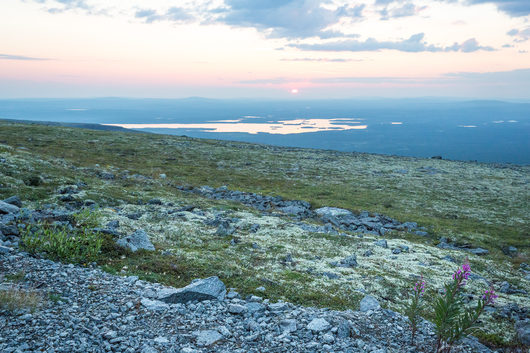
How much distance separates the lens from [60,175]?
94.4 ft

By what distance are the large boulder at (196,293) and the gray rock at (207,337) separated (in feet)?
5.82

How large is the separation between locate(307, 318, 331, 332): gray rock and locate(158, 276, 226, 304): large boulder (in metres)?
3.17

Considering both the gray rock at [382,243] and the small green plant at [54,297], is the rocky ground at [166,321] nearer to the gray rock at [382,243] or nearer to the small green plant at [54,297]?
the small green plant at [54,297]

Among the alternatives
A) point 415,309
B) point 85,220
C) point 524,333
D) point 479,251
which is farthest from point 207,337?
point 479,251

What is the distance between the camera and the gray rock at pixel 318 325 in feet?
32.3

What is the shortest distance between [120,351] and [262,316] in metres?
4.17

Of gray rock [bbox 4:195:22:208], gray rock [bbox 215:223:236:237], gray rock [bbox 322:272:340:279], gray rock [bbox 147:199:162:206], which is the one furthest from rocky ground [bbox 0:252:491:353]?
gray rock [bbox 147:199:162:206]

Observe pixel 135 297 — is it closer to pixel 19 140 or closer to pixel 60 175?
pixel 60 175

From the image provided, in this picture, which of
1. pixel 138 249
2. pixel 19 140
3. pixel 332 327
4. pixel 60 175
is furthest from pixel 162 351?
pixel 19 140

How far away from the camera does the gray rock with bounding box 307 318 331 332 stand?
984 centimetres

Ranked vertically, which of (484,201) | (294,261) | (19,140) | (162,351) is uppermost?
(19,140)

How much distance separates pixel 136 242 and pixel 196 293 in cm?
593

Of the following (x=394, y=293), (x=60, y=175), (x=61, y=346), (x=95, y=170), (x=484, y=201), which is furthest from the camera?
(x=484, y=201)

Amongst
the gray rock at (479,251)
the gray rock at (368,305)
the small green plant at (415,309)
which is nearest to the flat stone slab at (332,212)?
the gray rock at (479,251)
